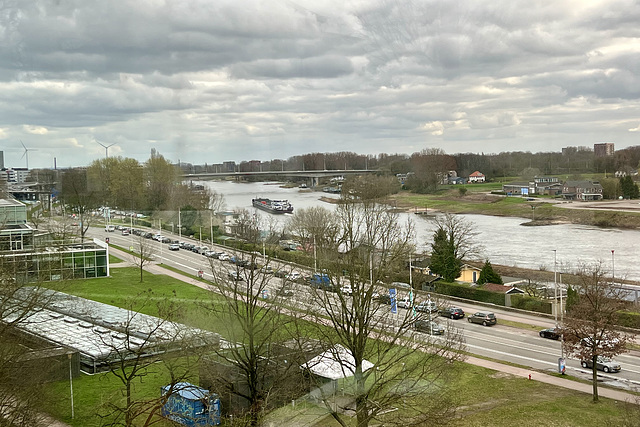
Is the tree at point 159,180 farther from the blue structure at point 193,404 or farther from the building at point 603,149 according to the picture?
the building at point 603,149

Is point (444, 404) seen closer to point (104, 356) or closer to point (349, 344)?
point (349, 344)

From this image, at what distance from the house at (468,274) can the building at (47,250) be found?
7615mm

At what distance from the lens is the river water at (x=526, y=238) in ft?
49.6

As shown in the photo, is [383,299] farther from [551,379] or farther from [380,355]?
[551,379]

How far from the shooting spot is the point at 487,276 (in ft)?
40.7

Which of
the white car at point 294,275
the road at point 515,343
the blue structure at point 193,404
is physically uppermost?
the white car at point 294,275

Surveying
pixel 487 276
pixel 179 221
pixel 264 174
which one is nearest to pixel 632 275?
pixel 487 276

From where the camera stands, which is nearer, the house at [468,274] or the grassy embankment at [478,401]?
the grassy embankment at [478,401]

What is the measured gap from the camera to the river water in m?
15.1

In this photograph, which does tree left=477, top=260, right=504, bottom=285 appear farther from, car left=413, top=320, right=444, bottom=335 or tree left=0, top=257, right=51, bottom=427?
tree left=0, top=257, right=51, bottom=427

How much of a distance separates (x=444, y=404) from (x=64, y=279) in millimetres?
6580

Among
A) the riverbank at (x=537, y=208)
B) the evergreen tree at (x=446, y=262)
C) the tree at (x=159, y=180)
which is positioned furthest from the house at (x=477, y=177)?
the tree at (x=159, y=180)

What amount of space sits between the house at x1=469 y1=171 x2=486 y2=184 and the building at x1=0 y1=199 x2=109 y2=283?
1469cm

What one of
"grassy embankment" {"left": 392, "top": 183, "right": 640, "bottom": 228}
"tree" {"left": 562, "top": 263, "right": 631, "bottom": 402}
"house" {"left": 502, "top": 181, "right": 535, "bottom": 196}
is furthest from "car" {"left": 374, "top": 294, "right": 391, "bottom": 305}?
"house" {"left": 502, "top": 181, "right": 535, "bottom": 196}
